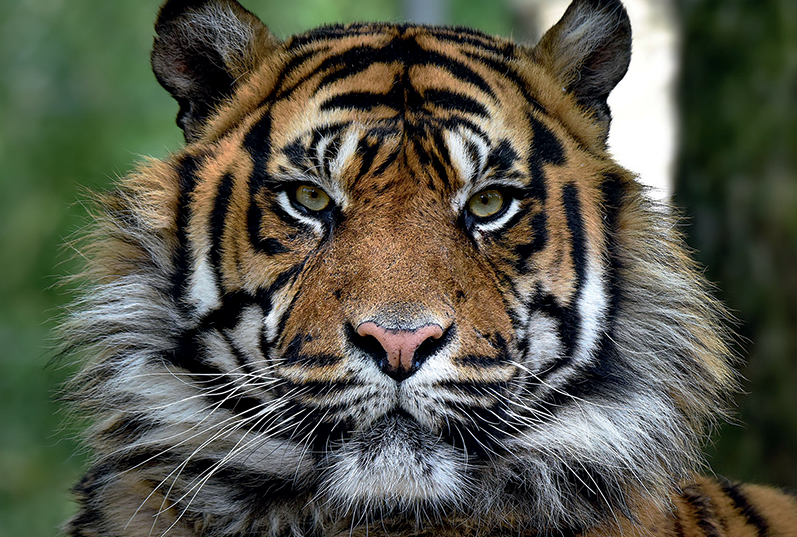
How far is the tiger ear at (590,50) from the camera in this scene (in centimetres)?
317

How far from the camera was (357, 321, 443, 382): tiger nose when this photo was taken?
7.73 feet

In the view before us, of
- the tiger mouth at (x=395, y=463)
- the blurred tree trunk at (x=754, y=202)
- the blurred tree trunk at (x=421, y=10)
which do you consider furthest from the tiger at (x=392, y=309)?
the blurred tree trunk at (x=421, y=10)

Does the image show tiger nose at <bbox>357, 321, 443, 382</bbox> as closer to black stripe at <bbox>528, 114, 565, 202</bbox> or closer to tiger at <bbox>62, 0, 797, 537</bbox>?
tiger at <bbox>62, 0, 797, 537</bbox>

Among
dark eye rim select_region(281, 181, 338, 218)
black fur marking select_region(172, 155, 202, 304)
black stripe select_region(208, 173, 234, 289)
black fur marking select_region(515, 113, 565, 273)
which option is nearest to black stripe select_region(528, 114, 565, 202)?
black fur marking select_region(515, 113, 565, 273)

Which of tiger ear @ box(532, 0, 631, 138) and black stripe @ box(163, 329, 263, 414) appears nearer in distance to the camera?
black stripe @ box(163, 329, 263, 414)

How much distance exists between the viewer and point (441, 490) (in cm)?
257

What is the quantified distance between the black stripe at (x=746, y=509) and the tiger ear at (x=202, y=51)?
7.78ft

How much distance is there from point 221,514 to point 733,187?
316 centimetres

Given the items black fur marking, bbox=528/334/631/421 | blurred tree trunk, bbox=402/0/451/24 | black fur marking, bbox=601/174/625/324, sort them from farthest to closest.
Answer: blurred tree trunk, bbox=402/0/451/24 < black fur marking, bbox=601/174/625/324 < black fur marking, bbox=528/334/631/421

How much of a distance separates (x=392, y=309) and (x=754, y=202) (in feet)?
9.17

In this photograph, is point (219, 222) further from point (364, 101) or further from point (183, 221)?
point (364, 101)

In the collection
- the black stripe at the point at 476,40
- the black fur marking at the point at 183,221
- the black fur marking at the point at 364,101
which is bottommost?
the black fur marking at the point at 183,221

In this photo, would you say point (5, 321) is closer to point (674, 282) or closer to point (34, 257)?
point (34, 257)

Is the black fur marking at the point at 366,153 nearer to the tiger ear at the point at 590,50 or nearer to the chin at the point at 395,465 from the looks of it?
the chin at the point at 395,465
